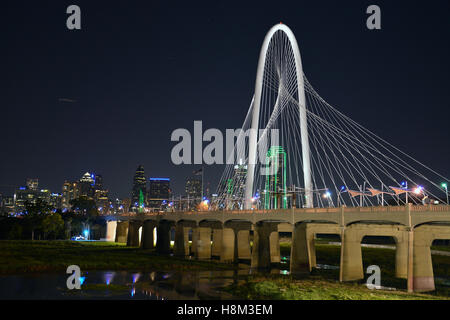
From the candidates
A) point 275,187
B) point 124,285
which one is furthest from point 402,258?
point 275,187

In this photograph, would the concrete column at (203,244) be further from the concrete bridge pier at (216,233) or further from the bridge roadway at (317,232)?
the concrete bridge pier at (216,233)

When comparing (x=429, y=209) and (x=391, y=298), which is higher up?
(x=429, y=209)

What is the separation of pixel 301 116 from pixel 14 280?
41098 millimetres

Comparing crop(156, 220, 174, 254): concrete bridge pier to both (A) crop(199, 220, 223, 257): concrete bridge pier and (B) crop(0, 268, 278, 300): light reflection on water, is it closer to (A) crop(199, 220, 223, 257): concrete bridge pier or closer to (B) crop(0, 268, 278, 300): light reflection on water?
(A) crop(199, 220, 223, 257): concrete bridge pier

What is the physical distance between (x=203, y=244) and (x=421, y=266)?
45.6m

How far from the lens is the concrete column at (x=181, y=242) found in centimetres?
8010

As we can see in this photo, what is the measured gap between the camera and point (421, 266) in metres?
36.0

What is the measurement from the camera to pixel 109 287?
3906 cm

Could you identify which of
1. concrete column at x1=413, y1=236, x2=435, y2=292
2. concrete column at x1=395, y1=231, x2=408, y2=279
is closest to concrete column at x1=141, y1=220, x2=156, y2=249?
concrete column at x1=395, y1=231, x2=408, y2=279

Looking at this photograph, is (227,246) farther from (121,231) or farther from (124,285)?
(121,231)

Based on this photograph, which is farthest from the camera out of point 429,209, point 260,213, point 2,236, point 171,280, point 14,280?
point 2,236
